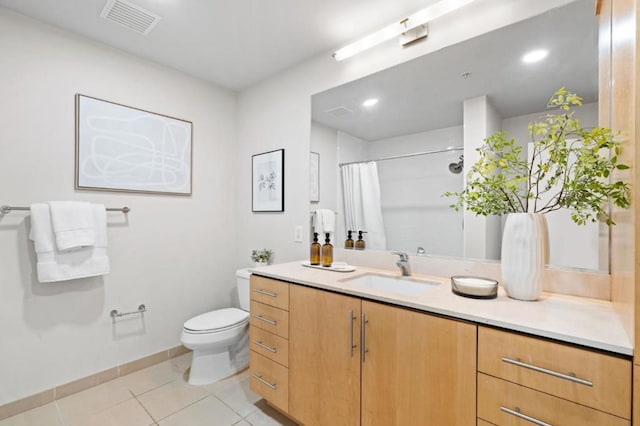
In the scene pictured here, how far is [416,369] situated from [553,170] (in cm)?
106

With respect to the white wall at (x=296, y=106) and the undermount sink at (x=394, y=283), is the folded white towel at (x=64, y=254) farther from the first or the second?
the undermount sink at (x=394, y=283)

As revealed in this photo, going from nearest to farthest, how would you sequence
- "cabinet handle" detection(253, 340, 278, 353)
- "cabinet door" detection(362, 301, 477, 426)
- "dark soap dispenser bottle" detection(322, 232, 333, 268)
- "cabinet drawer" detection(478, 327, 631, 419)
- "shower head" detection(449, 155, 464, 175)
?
"cabinet drawer" detection(478, 327, 631, 419), "cabinet door" detection(362, 301, 477, 426), "shower head" detection(449, 155, 464, 175), "cabinet handle" detection(253, 340, 278, 353), "dark soap dispenser bottle" detection(322, 232, 333, 268)

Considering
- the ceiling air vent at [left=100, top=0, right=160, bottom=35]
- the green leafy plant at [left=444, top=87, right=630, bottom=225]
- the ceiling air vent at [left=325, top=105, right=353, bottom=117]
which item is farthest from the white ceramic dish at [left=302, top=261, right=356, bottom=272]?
the ceiling air vent at [left=100, top=0, right=160, bottom=35]

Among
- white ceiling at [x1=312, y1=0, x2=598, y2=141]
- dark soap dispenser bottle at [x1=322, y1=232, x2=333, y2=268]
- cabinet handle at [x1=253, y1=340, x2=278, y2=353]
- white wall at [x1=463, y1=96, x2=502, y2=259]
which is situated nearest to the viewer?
white ceiling at [x1=312, y1=0, x2=598, y2=141]

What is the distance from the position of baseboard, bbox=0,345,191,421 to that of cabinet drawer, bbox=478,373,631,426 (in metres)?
2.33

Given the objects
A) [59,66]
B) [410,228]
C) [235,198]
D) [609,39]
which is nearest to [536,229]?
[410,228]

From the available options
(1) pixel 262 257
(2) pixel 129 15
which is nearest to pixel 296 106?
(2) pixel 129 15

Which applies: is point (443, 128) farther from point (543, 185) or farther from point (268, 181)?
point (268, 181)

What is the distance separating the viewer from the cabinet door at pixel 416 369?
0.98 meters

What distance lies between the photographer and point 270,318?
65.8 inches

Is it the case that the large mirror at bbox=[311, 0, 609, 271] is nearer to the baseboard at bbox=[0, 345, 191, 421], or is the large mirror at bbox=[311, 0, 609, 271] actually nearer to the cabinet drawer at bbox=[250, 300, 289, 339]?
the cabinet drawer at bbox=[250, 300, 289, 339]

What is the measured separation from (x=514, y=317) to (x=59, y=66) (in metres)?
2.83

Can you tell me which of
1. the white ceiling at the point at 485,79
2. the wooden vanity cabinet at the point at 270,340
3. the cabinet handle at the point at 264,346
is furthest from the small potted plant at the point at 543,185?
the cabinet handle at the point at 264,346

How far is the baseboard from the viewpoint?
1.68 metres
